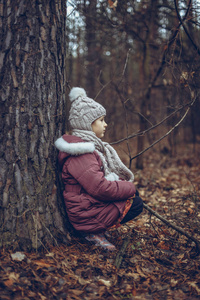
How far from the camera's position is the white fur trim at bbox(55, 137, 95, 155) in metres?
2.71

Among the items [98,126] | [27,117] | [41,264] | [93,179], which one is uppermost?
[27,117]

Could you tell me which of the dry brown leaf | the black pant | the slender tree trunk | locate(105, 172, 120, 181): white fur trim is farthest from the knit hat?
the slender tree trunk

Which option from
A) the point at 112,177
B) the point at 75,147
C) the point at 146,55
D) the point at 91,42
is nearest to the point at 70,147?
the point at 75,147

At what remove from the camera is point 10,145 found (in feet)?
8.50

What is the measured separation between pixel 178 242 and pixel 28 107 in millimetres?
2309

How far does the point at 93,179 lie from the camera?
2709mm

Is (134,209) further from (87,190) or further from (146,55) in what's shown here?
(146,55)

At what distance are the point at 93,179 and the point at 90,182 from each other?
0.04 metres

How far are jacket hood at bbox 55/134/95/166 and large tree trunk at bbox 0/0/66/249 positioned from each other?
128 millimetres

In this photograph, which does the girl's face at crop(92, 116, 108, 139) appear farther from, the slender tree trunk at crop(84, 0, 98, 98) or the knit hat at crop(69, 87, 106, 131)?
the slender tree trunk at crop(84, 0, 98, 98)

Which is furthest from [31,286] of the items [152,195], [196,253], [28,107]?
[152,195]

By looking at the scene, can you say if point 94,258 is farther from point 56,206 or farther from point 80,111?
point 80,111

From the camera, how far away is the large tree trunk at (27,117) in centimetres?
256

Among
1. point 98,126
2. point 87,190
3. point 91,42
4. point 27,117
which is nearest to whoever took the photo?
point 27,117
